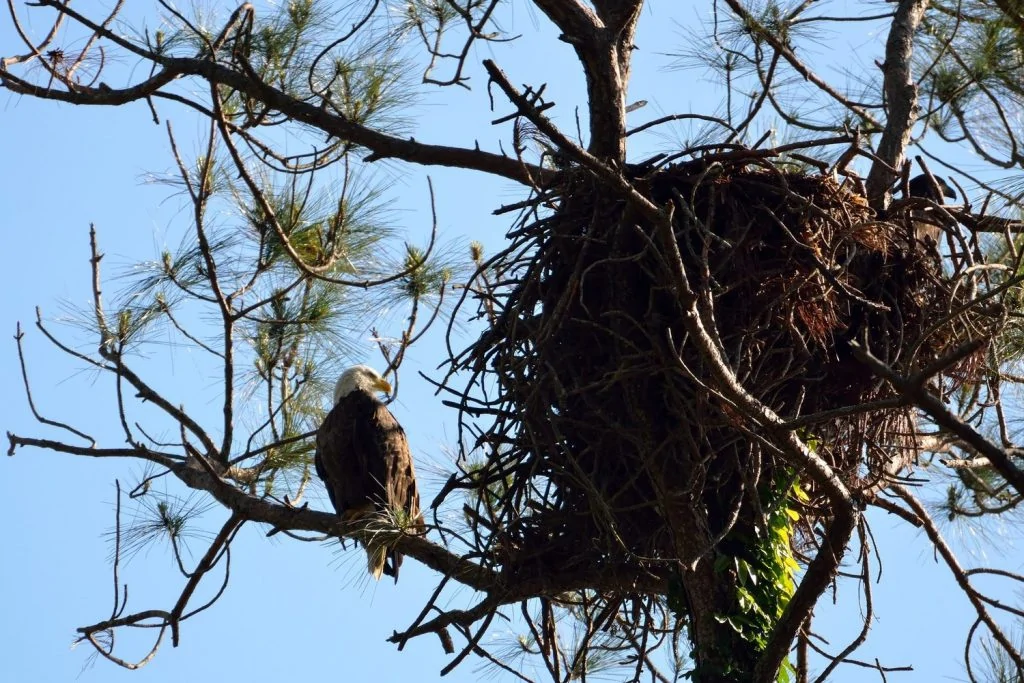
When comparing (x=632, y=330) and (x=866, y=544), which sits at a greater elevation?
(x=632, y=330)

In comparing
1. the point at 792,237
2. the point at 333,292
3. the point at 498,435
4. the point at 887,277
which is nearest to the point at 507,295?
the point at 498,435

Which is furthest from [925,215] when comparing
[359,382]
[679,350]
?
[359,382]

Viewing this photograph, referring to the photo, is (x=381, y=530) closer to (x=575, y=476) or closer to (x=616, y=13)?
(x=575, y=476)

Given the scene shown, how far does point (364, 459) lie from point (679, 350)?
1.92m

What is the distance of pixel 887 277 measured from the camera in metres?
3.10

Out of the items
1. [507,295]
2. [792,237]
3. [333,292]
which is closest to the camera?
[792,237]

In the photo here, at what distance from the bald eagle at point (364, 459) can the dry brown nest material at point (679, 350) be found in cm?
133

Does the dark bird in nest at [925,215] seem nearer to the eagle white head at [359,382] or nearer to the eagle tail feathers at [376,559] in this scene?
the eagle tail feathers at [376,559]

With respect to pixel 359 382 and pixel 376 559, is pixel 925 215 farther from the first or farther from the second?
pixel 359 382

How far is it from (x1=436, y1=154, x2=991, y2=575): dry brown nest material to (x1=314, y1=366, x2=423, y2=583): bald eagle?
4.36 ft

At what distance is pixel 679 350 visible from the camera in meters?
2.83

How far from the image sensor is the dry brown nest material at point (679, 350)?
2.83 m

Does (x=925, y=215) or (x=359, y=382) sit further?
(x=359, y=382)

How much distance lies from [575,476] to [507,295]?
58 centimetres
